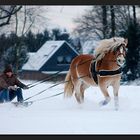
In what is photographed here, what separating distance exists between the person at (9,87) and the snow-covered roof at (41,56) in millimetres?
1299

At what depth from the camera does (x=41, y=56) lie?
8492 millimetres

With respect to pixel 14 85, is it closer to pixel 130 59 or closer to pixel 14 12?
pixel 14 12

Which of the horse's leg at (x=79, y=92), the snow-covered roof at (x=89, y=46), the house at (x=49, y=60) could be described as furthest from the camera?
the snow-covered roof at (x=89, y=46)

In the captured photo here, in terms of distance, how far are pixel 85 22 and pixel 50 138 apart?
5036 mm

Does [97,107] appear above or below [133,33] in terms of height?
below

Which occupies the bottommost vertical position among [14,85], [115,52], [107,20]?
[14,85]

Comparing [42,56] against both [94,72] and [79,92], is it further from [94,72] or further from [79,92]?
[94,72]

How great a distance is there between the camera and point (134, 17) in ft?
30.9

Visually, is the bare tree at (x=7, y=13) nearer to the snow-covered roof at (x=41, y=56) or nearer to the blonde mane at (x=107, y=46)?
the snow-covered roof at (x=41, y=56)

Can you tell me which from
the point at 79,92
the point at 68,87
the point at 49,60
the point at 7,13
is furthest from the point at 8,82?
the point at 7,13

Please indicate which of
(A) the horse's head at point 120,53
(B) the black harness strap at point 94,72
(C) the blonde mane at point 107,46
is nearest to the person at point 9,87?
(B) the black harness strap at point 94,72

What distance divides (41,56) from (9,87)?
2.16m

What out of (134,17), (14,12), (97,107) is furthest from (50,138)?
(134,17)

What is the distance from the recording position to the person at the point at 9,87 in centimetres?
643
